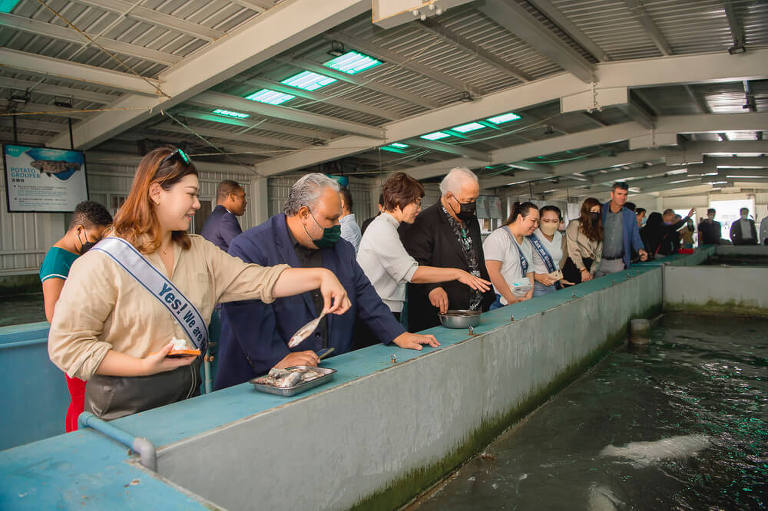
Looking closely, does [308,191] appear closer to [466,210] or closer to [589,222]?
[466,210]

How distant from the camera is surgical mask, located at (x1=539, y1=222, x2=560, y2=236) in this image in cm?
389

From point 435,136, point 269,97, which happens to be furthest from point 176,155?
point 435,136

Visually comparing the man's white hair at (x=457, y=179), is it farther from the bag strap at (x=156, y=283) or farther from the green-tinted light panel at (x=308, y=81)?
the green-tinted light panel at (x=308, y=81)

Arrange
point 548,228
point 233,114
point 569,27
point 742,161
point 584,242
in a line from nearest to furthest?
1. point 548,228
2. point 584,242
3. point 569,27
4. point 233,114
5. point 742,161

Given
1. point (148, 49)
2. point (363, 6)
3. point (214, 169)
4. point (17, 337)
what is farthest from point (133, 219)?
point (214, 169)

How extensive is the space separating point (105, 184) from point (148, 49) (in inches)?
206

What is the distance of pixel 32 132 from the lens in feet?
30.0

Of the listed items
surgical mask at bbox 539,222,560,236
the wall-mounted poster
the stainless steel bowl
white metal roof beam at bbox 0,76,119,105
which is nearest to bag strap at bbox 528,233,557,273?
surgical mask at bbox 539,222,560,236

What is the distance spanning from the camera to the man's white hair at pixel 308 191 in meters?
1.84

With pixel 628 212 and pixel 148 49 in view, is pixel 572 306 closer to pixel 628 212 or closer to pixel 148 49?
pixel 628 212

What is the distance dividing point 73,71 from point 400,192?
18.9ft

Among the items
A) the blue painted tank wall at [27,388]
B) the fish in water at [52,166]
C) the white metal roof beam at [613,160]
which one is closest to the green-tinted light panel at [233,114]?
the fish in water at [52,166]

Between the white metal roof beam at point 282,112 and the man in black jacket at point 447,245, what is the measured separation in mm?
5549

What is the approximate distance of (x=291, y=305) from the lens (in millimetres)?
1866
